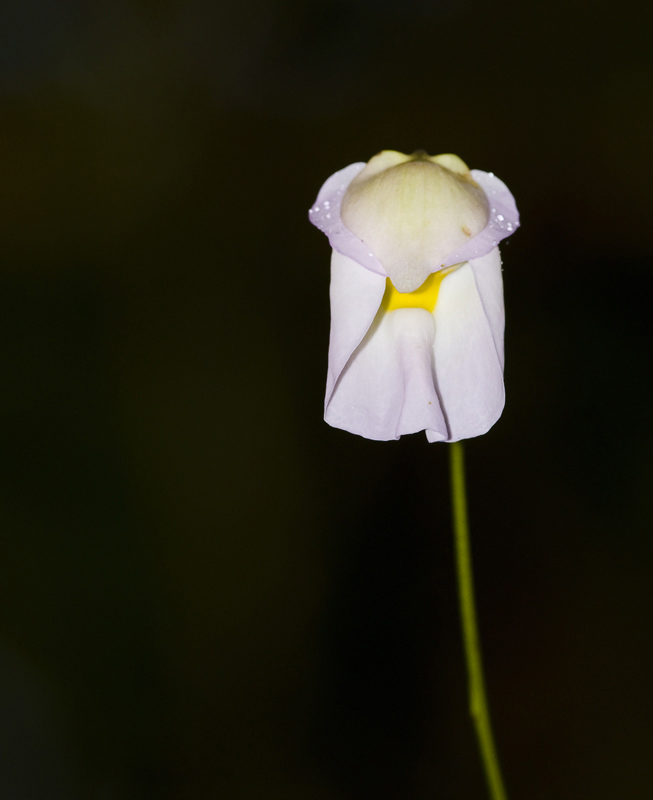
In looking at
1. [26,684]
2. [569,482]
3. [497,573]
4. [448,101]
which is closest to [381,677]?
[497,573]

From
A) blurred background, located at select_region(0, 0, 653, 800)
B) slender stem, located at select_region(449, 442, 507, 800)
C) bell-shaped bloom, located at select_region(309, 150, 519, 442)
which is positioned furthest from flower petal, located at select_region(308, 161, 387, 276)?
blurred background, located at select_region(0, 0, 653, 800)

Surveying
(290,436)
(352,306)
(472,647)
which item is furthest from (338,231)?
(290,436)

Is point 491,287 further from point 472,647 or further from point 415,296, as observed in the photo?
point 472,647

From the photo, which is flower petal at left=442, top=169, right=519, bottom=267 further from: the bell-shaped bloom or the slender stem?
the slender stem

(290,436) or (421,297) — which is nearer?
(421,297)

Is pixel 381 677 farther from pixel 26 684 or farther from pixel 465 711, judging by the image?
pixel 26 684

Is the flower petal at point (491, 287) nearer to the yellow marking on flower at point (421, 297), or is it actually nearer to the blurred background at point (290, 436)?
the yellow marking on flower at point (421, 297)
